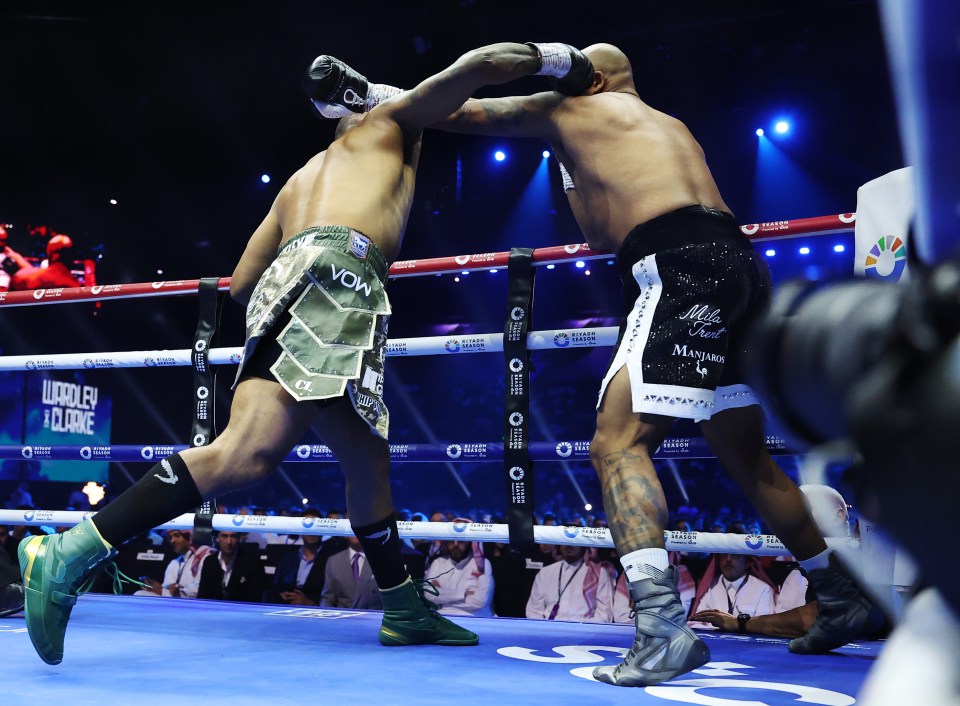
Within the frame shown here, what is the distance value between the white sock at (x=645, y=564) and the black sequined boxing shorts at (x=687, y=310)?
243 mm

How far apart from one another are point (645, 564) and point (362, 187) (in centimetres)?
100

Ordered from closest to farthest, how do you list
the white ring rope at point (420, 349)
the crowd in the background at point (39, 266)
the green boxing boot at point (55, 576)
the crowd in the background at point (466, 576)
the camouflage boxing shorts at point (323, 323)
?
the green boxing boot at point (55, 576) < the camouflage boxing shorts at point (323, 323) < the white ring rope at point (420, 349) < the crowd in the background at point (466, 576) < the crowd in the background at point (39, 266)

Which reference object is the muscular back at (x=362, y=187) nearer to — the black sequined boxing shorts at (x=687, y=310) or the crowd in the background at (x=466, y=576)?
the black sequined boxing shorts at (x=687, y=310)

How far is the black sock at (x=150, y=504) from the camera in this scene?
158 cm

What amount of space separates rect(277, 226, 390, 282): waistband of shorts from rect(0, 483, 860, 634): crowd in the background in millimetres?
2636

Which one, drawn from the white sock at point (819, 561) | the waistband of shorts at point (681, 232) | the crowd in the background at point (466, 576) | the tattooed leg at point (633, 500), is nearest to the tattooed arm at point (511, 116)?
the waistband of shorts at point (681, 232)

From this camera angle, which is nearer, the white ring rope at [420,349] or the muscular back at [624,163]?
the muscular back at [624,163]

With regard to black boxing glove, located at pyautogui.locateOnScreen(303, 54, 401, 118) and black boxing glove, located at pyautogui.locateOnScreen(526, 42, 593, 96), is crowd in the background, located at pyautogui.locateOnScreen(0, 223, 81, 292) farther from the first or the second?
black boxing glove, located at pyautogui.locateOnScreen(526, 42, 593, 96)

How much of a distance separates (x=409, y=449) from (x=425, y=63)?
20.4 ft

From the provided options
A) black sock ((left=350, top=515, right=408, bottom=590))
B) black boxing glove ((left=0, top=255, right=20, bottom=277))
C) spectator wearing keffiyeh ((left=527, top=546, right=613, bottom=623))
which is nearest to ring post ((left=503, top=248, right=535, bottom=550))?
black sock ((left=350, top=515, right=408, bottom=590))

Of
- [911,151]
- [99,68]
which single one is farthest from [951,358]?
[99,68]

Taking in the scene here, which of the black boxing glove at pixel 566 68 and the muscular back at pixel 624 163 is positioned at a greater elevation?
the black boxing glove at pixel 566 68

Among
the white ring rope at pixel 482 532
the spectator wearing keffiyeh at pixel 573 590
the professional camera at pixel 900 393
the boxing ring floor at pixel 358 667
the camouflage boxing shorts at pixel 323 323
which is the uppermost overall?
the camouflage boxing shorts at pixel 323 323

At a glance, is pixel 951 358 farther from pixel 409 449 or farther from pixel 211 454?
pixel 409 449
